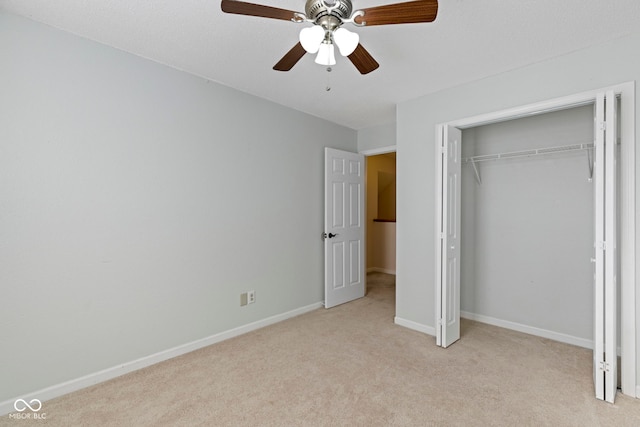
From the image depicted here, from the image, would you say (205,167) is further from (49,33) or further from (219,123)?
(49,33)

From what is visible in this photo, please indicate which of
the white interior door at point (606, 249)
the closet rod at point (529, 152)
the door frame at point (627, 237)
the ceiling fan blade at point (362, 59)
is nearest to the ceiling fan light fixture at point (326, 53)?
the ceiling fan blade at point (362, 59)

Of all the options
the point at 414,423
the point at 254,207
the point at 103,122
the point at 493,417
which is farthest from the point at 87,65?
the point at 493,417

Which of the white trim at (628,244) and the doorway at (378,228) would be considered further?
the doorway at (378,228)

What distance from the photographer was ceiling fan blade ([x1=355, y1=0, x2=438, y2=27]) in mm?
1364

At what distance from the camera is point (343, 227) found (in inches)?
160

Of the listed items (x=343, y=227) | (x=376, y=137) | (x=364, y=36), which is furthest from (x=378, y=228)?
(x=364, y=36)

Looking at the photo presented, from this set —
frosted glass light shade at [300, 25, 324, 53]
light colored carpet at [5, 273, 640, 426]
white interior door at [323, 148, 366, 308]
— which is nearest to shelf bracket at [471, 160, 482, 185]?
white interior door at [323, 148, 366, 308]

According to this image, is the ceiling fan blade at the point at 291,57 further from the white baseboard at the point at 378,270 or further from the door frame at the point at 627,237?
the white baseboard at the point at 378,270

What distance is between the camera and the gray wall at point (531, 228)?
2770mm

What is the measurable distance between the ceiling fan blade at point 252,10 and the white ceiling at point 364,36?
0.38 metres

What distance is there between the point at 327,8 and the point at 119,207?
6.56 ft

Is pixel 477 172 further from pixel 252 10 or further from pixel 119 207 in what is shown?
pixel 119 207

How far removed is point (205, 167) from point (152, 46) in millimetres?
996

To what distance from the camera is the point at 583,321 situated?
275 centimetres
